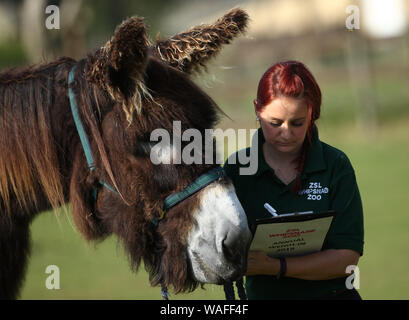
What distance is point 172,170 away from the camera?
253 centimetres

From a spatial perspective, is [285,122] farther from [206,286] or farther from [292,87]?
[206,286]

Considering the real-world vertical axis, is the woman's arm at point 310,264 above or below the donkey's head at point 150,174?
below

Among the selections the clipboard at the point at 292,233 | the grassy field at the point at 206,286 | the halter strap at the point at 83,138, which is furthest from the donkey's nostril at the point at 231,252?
the grassy field at the point at 206,286

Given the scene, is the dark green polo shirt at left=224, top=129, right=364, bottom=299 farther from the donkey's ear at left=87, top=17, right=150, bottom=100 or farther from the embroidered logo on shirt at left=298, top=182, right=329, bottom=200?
the donkey's ear at left=87, top=17, right=150, bottom=100

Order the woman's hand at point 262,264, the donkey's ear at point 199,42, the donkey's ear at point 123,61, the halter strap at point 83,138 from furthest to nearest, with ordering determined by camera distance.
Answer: the donkey's ear at point 199,42, the woman's hand at point 262,264, the halter strap at point 83,138, the donkey's ear at point 123,61

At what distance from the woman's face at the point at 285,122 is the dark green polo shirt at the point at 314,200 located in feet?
0.56

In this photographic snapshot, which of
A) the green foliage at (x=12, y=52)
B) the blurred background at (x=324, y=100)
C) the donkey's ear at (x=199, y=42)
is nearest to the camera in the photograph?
the donkey's ear at (x=199, y=42)

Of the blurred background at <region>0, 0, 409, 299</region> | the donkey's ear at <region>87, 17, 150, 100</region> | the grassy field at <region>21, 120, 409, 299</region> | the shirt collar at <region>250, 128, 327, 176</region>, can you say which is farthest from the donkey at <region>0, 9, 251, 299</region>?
the grassy field at <region>21, 120, 409, 299</region>

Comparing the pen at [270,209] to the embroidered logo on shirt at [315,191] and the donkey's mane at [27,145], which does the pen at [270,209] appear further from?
the donkey's mane at [27,145]

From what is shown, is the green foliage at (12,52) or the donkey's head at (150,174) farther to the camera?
the green foliage at (12,52)

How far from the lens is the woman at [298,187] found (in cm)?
281

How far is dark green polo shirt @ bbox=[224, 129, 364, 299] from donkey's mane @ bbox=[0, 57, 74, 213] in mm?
1088

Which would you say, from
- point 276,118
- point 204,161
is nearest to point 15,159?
point 204,161
